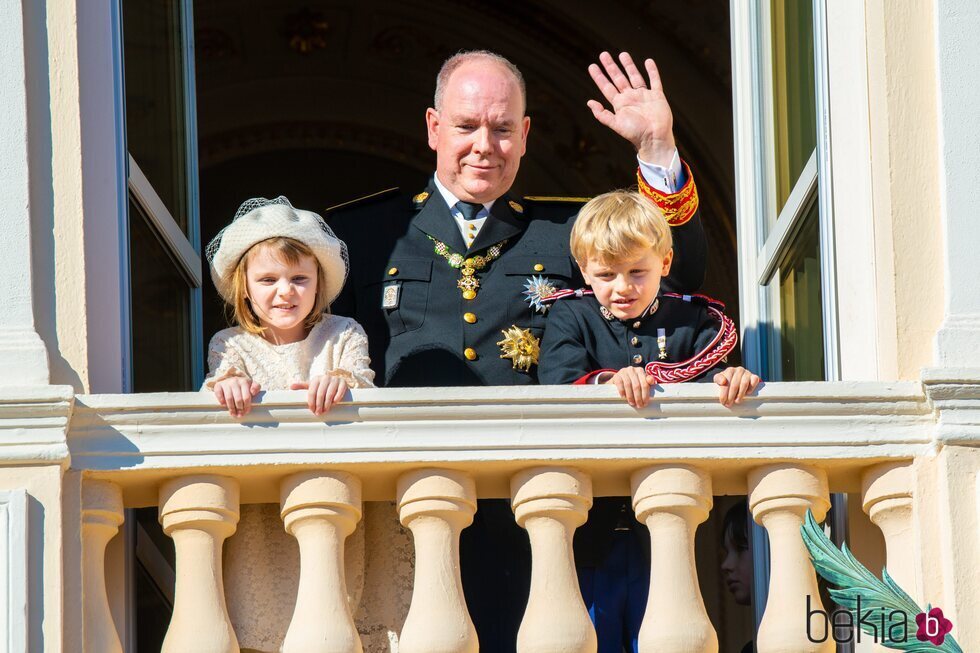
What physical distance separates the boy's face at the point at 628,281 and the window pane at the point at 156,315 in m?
0.97

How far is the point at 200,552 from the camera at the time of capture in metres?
4.55

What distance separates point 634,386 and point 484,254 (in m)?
0.92

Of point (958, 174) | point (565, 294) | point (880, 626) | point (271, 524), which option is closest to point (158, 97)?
point (565, 294)

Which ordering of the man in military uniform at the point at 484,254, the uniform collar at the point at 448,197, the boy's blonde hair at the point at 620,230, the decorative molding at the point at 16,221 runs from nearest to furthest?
1. the decorative molding at the point at 16,221
2. the boy's blonde hair at the point at 620,230
3. the man in military uniform at the point at 484,254
4. the uniform collar at the point at 448,197

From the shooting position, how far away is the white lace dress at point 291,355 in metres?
4.89

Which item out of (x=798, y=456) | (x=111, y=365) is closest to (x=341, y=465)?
(x=111, y=365)

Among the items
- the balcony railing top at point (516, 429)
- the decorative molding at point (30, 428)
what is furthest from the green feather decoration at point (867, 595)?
the decorative molding at point (30, 428)

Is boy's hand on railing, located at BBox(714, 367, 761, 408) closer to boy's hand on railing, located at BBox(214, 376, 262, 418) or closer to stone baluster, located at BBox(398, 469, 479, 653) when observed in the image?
stone baluster, located at BBox(398, 469, 479, 653)

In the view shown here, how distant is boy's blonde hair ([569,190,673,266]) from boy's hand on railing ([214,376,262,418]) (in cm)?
81

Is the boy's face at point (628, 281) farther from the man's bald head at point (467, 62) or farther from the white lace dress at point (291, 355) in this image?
the man's bald head at point (467, 62)

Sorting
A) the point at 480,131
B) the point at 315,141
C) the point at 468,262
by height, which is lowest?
the point at 468,262

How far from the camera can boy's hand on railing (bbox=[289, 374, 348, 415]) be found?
455 cm

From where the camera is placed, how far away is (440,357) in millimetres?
5266

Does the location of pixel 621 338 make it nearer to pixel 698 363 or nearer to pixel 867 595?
pixel 698 363
